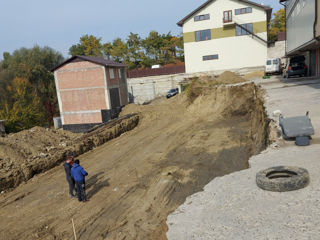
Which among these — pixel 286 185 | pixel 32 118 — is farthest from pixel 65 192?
pixel 32 118

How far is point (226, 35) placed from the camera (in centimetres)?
4059

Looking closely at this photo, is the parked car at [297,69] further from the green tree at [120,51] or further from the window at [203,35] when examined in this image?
the green tree at [120,51]

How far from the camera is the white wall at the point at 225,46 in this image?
130 feet

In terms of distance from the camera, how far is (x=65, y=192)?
38.2 feet

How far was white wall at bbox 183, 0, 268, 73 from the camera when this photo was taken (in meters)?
39.7

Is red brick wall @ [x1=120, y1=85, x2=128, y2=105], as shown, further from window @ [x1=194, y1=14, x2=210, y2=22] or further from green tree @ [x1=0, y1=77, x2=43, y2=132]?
window @ [x1=194, y1=14, x2=210, y2=22]

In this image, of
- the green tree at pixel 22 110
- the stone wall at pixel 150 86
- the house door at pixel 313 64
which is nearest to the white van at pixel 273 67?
the house door at pixel 313 64

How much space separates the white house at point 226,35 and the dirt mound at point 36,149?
23.2 meters

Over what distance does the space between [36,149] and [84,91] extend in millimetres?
14894

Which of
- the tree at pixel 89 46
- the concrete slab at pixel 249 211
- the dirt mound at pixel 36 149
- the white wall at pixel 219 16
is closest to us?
the concrete slab at pixel 249 211

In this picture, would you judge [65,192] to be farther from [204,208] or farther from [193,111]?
[193,111]

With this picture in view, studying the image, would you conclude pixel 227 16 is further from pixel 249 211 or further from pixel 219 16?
pixel 249 211

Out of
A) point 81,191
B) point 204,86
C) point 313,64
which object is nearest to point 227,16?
point 313,64

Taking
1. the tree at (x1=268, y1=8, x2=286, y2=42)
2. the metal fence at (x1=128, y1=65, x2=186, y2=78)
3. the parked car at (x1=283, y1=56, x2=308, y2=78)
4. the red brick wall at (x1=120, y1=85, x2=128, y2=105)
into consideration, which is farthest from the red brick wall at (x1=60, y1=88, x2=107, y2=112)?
the tree at (x1=268, y1=8, x2=286, y2=42)
